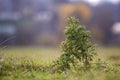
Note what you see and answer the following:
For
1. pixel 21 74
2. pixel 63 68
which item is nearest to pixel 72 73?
pixel 63 68

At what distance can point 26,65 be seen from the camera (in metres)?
4.66

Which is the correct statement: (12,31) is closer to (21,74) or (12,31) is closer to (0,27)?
(0,27)

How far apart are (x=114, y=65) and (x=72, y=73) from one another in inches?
27.9

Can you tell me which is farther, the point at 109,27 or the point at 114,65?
the point at 109,27

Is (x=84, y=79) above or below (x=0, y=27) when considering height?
below

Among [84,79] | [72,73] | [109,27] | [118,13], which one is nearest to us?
[84,79]

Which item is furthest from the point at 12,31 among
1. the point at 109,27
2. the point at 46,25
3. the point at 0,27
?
the point at 109,27

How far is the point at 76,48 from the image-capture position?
4602mm

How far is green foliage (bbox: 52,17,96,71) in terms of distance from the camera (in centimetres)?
454

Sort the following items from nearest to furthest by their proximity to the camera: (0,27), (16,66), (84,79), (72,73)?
(84,79), (72,73), (16,66), (0,27)

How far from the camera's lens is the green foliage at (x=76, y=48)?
4535mm

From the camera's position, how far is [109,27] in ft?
42.9

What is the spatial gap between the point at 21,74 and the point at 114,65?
3.67 ft

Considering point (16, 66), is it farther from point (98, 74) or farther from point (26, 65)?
point (98, 74)
